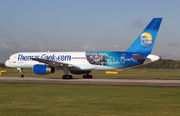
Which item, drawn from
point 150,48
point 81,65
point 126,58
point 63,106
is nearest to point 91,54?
point 81,65

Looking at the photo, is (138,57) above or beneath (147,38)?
beneath

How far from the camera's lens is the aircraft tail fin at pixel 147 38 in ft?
112

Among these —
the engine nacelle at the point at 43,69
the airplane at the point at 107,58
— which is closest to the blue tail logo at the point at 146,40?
the airplane at the point at 107,58

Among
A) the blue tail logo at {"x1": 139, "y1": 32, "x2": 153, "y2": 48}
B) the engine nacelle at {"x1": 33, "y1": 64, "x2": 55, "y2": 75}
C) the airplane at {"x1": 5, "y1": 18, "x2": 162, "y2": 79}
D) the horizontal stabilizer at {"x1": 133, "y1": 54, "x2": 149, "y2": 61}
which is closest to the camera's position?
the horizontal stabilizer at {"x1": 133, "y1": 54, "x2": 149, "y2": 61}

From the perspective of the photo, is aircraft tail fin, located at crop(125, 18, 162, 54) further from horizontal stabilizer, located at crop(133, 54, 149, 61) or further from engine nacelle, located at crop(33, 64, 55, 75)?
engine nacelle, located at crop(33, 64, 55, 75)

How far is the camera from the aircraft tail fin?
34.0 metres

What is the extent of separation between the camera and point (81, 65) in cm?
3731

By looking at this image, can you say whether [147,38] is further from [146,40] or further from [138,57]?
[138,57]

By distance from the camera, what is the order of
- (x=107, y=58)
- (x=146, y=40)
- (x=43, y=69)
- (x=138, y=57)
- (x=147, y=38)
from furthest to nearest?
(x=107, y=58) < (x=43, y=69) < (x=146, y=40) < (x=147, y=38) < (x=138, y=57)

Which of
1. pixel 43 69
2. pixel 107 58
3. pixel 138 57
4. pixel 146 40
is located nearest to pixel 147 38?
pixel 146 40

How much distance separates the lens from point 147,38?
34.4 metres

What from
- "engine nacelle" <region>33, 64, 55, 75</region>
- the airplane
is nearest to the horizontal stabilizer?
the airplane

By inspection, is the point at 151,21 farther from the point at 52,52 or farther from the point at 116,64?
the point at 52,52

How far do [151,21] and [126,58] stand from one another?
21.5 ft
